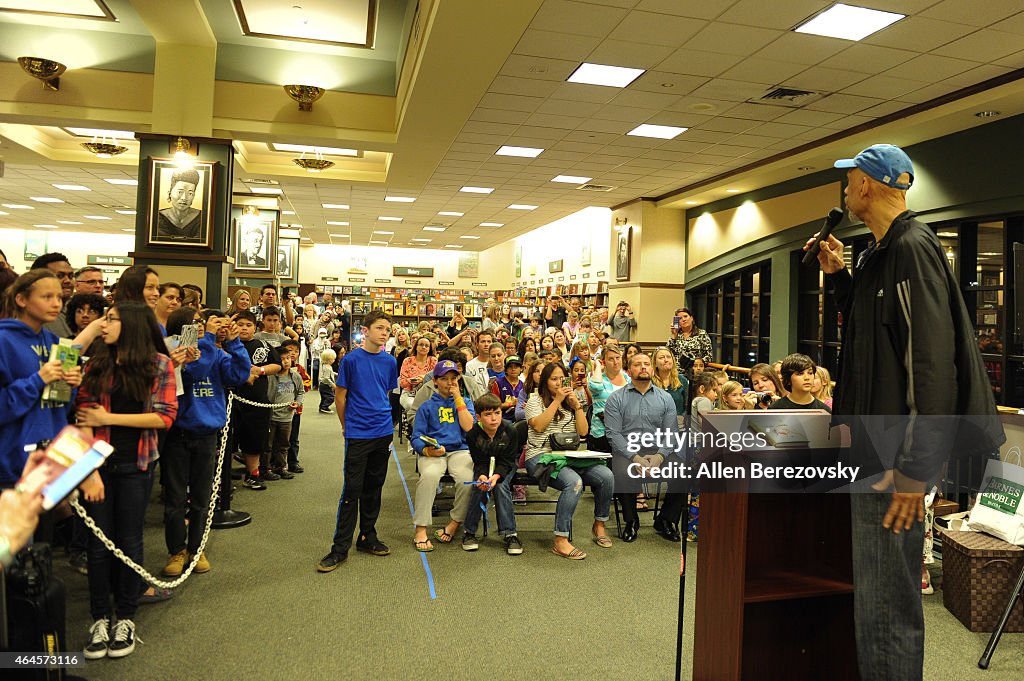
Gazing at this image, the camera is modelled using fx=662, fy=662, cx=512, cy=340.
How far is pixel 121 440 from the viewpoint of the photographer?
9.92ft

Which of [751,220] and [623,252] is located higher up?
[751,220]

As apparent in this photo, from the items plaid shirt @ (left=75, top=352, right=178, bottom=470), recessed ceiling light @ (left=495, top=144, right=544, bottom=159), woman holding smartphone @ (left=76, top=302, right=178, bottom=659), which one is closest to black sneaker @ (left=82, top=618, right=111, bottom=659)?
woman holding smartphone @ (left=76, top=302, right=178, bottom=659)

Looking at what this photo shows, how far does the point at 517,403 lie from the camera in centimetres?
566

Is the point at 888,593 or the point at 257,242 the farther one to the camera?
the point at 257,242

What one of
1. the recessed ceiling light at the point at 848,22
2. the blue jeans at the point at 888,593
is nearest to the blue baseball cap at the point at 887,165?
the blue jeans at the point at 888,593

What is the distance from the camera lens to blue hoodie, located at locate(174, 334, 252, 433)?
3814 millimetres

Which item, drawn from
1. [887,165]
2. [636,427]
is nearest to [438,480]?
[636,427]

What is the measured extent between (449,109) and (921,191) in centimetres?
557

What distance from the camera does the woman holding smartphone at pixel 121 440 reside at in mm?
2945

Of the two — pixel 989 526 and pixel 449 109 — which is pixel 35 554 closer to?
pixel 989 526

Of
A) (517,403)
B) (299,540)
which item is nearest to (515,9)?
(517,403)

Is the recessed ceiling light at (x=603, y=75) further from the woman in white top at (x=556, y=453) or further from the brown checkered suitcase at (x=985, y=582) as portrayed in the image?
the brown checkered suitcase at (x=985, y=582)

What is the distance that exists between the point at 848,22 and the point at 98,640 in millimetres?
6260

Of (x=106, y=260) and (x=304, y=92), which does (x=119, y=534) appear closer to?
(x=304, y=92)
